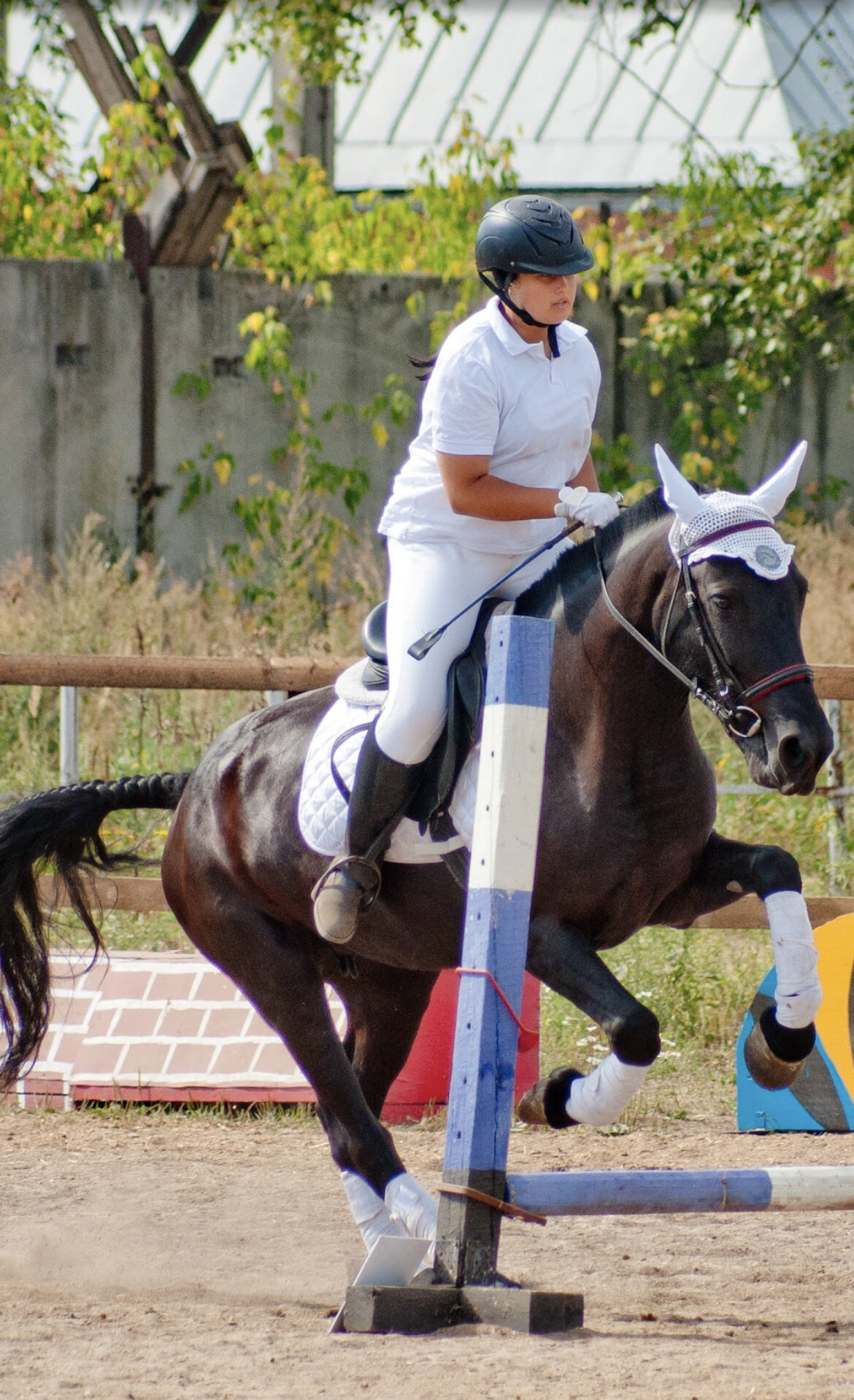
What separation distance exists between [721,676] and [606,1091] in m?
0.85

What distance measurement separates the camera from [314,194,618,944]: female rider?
3.70 m

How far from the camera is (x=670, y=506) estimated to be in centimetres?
345

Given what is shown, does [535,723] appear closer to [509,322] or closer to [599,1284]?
[509,322]

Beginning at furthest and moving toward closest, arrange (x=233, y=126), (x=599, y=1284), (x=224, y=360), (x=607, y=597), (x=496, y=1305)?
(x=233, y=126)
(x=224, y=360)
(x=599, y=1284)
(x=607, y=597)
(x=496, y=1305)

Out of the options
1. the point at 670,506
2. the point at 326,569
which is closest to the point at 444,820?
the point at 670,506

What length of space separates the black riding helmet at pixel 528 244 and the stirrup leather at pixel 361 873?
4.22 feet

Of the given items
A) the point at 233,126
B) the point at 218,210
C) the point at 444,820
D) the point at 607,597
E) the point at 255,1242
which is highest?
the point at 233,126

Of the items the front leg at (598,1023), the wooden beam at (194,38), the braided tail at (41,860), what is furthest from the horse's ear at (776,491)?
the wooden beam at (194,38)

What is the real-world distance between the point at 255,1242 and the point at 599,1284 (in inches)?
37.5

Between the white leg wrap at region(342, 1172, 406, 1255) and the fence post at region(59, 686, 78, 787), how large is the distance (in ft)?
8.93

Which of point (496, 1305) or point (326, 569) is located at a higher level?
point (326, 569)

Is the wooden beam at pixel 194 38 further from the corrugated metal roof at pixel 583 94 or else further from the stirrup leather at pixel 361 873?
the stirrup leather at pixel 361 873

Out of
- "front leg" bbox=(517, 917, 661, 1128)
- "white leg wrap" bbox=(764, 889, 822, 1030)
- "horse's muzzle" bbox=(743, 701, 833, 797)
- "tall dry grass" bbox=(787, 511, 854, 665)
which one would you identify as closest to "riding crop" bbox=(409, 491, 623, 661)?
"front leg" bbox=(517, 917, 661, 1128)

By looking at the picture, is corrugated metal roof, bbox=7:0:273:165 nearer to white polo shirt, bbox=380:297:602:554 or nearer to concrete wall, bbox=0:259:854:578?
concrete wall, bbox=0:259:854:578
